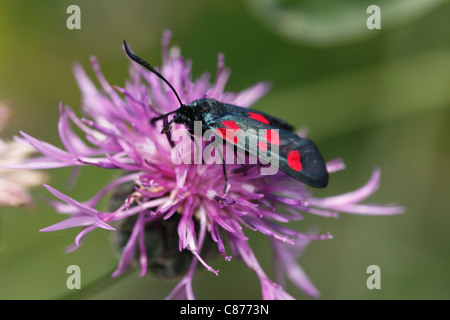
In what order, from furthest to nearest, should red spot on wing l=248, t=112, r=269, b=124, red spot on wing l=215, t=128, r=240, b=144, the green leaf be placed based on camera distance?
the green leaf → red spot on wing l=248, t=112, r=269, b=124 → red spot on wing l=215, t=128, r=240, b=144

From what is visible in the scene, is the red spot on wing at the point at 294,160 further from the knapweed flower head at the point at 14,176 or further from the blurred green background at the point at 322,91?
the blurred green background at the point at 322,91

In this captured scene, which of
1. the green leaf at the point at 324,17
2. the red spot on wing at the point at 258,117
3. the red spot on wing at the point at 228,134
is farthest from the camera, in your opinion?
the green leaf at the point at 324,17

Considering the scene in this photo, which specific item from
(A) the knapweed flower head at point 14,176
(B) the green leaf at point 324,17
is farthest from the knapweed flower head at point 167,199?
(B) the green leaf at point 324,17

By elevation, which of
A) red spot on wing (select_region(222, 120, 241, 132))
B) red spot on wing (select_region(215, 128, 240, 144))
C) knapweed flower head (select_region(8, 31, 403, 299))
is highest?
red spot on wing (select_region(222, 120, 241, 132))

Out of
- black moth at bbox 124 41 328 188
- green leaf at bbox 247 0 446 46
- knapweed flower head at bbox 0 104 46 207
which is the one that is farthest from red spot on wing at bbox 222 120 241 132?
green leaf at bbox 247 0 446 46

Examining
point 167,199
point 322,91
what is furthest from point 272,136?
point 322,91

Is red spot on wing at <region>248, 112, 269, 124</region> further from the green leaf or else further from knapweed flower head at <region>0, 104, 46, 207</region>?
the green leaf

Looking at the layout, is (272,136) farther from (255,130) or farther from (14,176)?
(14,176)

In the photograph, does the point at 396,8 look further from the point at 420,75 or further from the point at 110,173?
the point at 110,173
